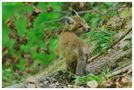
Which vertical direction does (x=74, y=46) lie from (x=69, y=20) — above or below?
below

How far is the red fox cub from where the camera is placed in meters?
6.91

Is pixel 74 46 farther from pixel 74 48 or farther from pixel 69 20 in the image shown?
pixel 69 20

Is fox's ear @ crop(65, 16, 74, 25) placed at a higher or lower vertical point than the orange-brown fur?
higher

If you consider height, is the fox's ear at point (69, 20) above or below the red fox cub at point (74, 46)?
above

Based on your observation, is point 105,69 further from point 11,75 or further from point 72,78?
point 11,75

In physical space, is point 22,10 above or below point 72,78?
above

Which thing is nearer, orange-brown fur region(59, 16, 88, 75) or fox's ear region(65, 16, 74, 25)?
orange-brown fur region(59, 16, 88, 75)

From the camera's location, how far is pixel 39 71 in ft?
24.2

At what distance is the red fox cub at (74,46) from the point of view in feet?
22.7

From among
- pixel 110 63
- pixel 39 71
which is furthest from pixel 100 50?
pixel 39 71

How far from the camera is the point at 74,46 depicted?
6.92 metres

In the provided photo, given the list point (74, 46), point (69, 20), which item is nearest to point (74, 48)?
point (74, 46)

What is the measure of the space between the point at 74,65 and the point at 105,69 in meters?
0.29

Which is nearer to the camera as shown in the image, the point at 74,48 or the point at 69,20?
the point at 74,48
